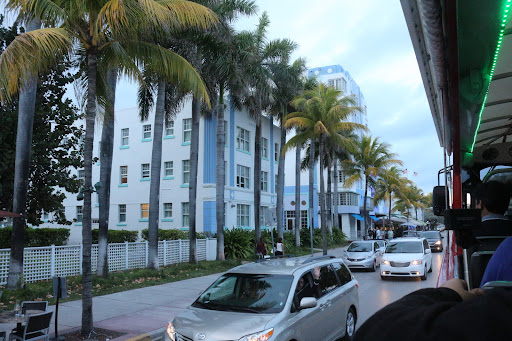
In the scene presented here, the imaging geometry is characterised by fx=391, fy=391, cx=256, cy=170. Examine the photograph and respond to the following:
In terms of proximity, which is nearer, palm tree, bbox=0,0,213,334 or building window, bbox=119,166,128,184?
palm tree, bbox=0,0,213,334

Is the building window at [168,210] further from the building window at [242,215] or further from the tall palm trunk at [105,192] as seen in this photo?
the tall palm trunk at [105,192]

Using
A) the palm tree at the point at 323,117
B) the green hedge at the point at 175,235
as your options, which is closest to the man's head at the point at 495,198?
the palm tree at the point at 323,117

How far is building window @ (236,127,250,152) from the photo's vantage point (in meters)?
33.2

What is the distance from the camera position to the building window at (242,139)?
33188 millimetres

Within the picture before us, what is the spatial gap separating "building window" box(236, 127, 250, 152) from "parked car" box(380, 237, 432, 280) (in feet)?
61.4

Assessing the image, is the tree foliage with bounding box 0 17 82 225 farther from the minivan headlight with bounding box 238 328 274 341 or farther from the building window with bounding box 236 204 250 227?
the building window with bounding box 236 204 250 227

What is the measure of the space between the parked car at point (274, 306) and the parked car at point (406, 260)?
8.87 meters

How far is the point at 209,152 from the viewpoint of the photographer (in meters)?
30.0

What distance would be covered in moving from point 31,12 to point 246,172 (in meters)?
25.6

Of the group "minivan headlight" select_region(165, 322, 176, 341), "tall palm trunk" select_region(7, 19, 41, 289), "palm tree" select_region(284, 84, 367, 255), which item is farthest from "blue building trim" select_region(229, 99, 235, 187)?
"minivan headlight" select_region(165, 322, 176, 341)

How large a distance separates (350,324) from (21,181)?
10.7 metres

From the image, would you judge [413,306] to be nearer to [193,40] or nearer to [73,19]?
[73,19]

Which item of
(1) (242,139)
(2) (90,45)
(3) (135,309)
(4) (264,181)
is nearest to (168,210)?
(1) (242,139)

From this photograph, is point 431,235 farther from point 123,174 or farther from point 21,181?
point 21,181
